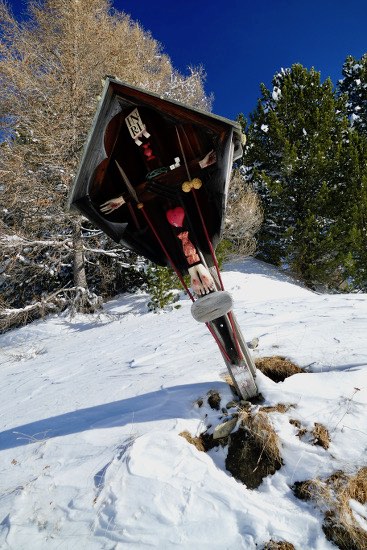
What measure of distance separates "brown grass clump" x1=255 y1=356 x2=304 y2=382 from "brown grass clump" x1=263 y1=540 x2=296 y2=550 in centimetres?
170

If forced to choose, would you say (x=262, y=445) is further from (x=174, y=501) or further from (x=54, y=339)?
(x=54, y=339)

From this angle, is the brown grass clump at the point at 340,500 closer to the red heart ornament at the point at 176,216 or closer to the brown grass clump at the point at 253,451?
the brown grass clump at the point at 253,451

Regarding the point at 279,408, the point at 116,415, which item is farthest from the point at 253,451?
the point at 116,415

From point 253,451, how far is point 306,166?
1240cm

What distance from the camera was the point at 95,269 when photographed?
12477mm

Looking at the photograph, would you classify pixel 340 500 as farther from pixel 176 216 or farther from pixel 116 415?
pixel 176 216

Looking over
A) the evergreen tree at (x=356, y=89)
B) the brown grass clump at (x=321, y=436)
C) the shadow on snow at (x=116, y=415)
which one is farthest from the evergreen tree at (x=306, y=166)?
the brown grass clump at (x=321, y=436)

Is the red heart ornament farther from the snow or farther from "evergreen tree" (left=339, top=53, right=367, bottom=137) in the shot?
"evergreen tree" (left=339, top=53, right=367, bottom=137)

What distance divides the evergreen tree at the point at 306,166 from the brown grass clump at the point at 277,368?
31.6 ft

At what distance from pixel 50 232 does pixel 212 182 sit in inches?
378

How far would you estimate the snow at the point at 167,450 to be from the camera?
197 centimetres

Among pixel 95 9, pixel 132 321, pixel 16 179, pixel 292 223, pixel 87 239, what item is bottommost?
pixel 132 321

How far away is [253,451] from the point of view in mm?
2418

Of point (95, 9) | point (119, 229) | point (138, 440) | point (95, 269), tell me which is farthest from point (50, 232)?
point (138, 440)
